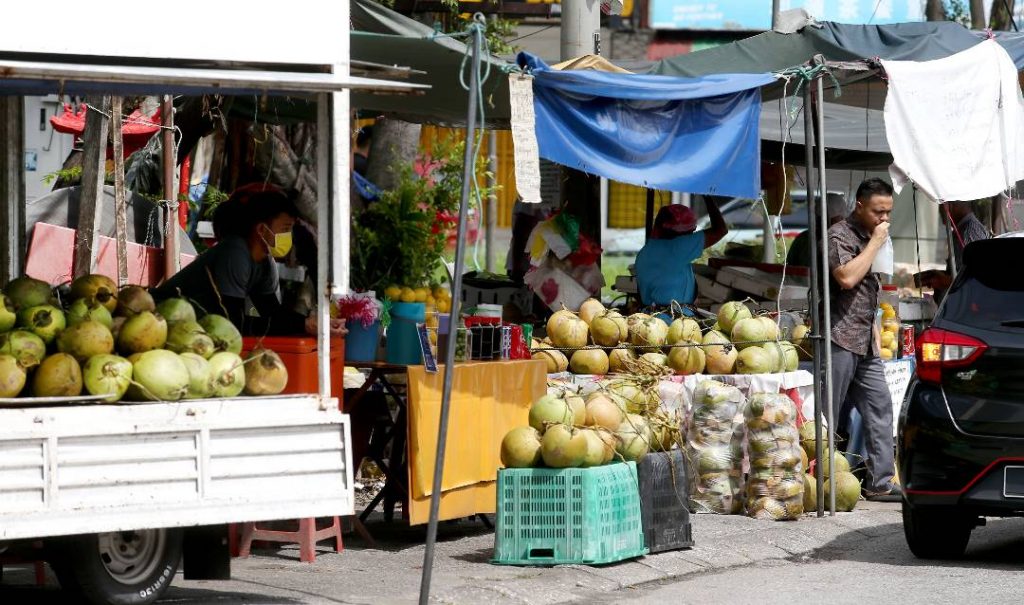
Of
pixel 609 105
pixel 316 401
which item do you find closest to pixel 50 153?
pixel 609 105

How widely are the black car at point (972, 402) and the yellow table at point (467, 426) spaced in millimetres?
2236

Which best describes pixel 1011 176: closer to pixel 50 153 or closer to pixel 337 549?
pixel 337 549

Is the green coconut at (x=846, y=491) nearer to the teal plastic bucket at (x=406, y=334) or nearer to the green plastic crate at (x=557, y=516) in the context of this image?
the green plastic crate at (x=557, y=516)

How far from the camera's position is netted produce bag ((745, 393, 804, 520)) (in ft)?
32.2

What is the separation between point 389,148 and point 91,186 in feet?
24.2

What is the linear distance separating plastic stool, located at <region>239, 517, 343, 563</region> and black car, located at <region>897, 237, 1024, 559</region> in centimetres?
313

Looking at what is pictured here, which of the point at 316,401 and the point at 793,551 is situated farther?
the point at 793,551

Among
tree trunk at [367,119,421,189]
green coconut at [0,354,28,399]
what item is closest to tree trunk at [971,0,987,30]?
tree trunk at [367,119,421,189]

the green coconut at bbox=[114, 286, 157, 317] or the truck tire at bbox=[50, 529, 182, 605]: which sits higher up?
the green coconut at bbox=[114, 286, 157, 317]

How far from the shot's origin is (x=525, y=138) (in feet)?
28.0

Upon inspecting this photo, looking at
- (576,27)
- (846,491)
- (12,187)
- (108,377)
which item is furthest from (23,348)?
(576,27)

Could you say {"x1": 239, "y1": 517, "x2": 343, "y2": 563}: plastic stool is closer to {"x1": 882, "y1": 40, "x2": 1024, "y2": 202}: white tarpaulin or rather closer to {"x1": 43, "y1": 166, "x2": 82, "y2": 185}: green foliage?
{"x1": 882, "y1": 40, "x2": 1024, "y2": 202}: white tarpaulin

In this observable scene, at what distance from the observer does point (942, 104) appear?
10.5m

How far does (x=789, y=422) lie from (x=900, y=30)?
3974mm
